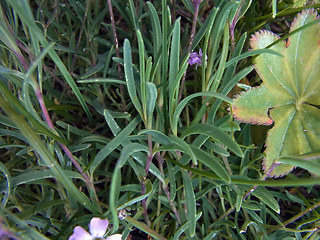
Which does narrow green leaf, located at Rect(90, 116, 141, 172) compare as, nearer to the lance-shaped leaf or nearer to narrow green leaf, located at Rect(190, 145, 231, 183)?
narrow green leaf, located at Rect(190, 145, 231, 183)

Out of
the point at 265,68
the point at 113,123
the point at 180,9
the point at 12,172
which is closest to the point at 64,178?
the point at 113,123

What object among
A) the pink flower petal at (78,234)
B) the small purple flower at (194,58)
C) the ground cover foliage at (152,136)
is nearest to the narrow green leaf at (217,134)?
A: the ground cover foliage at (152,136)

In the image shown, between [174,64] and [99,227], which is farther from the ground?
[174,64]

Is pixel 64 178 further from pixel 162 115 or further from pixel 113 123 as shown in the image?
pixel 162 115

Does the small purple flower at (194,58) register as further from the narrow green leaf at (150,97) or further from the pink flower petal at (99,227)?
the pink flower petal at (99,227)

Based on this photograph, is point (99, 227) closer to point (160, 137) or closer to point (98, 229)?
point (98, 229)

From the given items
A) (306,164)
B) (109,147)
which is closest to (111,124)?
(109,147)

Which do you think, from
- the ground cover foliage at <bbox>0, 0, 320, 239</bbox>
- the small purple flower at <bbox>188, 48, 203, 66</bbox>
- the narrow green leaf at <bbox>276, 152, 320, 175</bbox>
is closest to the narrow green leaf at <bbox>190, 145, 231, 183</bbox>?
the ground cover foliage at <bbox>0, 0, 320, 239</bbox>
